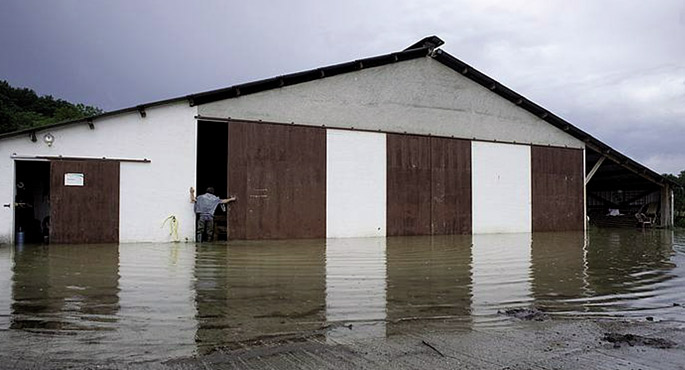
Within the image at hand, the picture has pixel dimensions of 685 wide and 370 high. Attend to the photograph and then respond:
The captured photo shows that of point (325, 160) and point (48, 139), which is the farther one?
point (325, 160)

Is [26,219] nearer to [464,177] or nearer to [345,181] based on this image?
[345,181]

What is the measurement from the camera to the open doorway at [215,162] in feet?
52.5

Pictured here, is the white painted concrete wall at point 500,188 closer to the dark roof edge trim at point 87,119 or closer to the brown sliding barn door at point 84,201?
the dark roof edge trim at point 87,119

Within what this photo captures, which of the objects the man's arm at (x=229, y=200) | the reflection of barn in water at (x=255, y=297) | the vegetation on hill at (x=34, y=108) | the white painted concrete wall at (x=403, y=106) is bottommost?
the reflection of barn in water at (x=255, y=297)

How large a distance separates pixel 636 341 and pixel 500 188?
1700 centimetres

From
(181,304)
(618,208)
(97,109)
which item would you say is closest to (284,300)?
(181,304)

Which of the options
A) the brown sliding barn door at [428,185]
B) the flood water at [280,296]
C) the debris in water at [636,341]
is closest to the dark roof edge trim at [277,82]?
the brown sliding barn door at [428,185]

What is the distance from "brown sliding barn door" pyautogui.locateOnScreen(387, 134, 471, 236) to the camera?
18.4 m

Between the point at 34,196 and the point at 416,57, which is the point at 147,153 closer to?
the point at 34,196

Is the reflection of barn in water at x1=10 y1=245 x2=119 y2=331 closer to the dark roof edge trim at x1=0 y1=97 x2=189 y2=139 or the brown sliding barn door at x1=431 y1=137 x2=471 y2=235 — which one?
the dark roof edge trim at x1=0 y1=97 x2=189 y2=139

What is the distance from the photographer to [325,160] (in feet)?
56.4

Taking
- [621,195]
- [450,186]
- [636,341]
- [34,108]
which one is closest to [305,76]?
[450,186]

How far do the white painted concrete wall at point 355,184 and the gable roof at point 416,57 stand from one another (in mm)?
2149

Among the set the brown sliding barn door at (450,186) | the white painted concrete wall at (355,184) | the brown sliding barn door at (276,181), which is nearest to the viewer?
the brown sliding barn door at (276,181)
